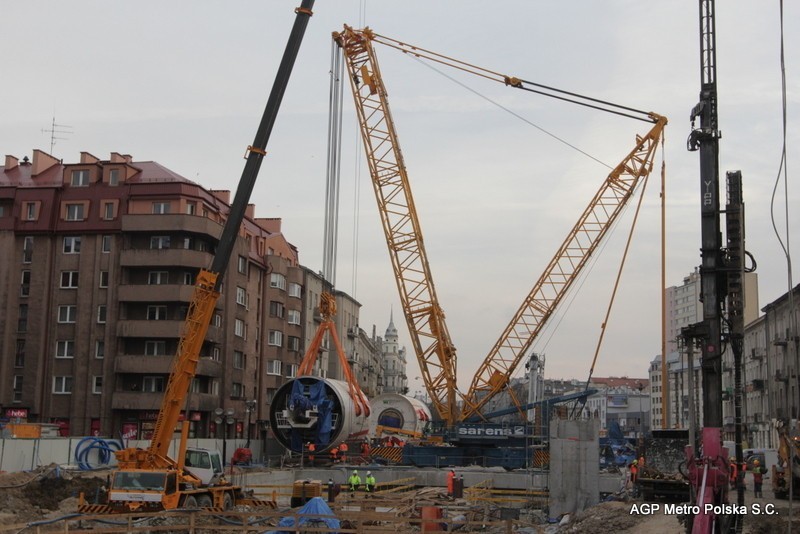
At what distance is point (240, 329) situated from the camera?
66.6 metres

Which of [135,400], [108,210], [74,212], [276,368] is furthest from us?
[276,368]

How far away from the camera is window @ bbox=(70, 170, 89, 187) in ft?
204

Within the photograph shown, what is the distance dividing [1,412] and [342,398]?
24974mm

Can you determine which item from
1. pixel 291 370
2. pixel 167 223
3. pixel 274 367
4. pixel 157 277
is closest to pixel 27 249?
pixel 157 277

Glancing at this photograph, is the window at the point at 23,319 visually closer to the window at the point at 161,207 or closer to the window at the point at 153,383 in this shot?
the window at the point at 153,383

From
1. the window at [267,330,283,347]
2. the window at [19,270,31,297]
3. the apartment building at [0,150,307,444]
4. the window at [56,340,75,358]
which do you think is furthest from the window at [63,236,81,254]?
the window at [267,330,283,347]

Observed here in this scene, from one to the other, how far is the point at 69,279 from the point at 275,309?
1721 centimetres

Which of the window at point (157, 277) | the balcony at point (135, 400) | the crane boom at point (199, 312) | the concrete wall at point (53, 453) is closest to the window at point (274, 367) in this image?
the window at point (157, 277)

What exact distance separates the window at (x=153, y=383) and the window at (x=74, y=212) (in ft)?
39.0

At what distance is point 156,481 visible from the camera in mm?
26609

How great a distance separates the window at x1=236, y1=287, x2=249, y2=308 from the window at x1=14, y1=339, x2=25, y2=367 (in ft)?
47.1

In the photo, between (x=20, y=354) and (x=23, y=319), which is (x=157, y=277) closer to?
(x=23, y=319)

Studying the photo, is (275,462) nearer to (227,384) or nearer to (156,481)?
(227,384)

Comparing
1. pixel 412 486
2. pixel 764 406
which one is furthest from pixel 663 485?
pixel 764 406
